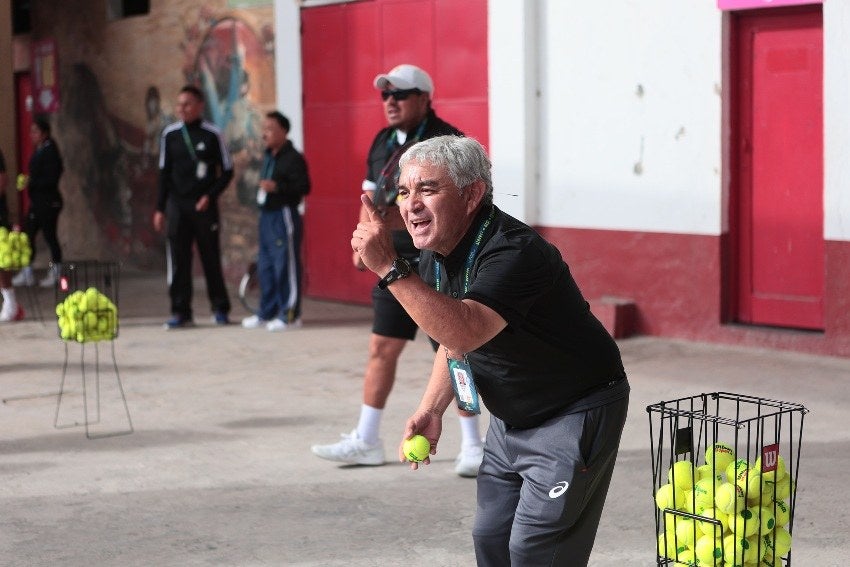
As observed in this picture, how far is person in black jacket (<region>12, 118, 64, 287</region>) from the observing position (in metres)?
14.9

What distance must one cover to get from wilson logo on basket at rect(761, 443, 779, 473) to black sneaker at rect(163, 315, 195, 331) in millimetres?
8807

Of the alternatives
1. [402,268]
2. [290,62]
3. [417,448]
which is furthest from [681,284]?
[402,268]

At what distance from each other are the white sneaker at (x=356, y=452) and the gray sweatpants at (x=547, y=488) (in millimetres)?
2916

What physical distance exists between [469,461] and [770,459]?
3.04 meters

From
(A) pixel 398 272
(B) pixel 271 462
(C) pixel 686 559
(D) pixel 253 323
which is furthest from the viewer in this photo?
(D) pixel 253 323

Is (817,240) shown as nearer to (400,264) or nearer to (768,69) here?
(768,69)

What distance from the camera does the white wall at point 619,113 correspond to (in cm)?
1015

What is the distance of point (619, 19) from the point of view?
10578 millimetres

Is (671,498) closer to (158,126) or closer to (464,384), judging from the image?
(464,384)

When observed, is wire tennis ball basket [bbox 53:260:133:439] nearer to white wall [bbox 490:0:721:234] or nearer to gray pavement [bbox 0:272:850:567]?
gray pavement [bbox 0:272:850:567]

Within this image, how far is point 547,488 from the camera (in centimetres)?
372

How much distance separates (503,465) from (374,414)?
2.98 meters

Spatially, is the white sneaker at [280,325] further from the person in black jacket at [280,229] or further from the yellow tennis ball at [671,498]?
the yellow tennis ball at [671,498]

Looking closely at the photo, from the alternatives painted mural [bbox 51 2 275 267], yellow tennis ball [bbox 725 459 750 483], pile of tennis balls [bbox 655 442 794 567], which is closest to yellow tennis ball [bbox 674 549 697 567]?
pile of tennis balls [bbox 655 442 794 567]
